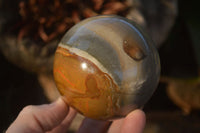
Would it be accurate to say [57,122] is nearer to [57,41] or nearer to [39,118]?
[39,118]

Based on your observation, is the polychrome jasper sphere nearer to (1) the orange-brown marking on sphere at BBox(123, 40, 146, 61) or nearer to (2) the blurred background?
(1) the orange-brown marking on sphere at BBox(123, 40, 146, 61)

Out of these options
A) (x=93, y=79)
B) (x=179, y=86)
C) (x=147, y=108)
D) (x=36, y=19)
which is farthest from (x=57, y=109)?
(x=147, y=108)

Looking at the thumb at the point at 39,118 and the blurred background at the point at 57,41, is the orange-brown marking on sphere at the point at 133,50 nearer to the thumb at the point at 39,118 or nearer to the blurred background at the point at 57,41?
the thumb at the point at 39,118

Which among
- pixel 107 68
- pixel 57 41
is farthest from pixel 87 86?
pixel 57 41

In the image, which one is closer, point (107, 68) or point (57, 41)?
point (107, 68)

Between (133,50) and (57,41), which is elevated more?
(133,50)
